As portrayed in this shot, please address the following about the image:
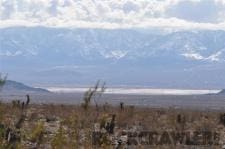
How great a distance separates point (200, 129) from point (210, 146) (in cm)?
636

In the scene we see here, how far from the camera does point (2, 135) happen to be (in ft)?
36.6

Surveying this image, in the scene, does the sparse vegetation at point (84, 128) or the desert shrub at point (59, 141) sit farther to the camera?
the sparse vegetation at point (84, 128)

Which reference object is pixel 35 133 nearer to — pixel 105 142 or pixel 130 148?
pixel 105 142

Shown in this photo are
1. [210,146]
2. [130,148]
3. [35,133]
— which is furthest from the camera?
[210,146]

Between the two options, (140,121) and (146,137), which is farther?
(140,121)

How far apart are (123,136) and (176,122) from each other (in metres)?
6.90

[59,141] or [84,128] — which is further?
[84,128]

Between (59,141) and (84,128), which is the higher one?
(84,128)

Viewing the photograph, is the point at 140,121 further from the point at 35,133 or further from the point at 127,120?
the point at 35,133

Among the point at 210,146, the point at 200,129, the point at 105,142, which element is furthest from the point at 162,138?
the point at 105,142

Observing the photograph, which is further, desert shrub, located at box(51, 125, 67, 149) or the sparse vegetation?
the sparse vegetation

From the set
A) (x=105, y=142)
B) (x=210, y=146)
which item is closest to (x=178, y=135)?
(x=210, y=146)

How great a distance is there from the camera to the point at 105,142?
11062 mm

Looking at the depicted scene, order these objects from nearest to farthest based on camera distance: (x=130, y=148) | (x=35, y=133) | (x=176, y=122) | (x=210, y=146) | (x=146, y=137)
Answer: (x=35, y=133), (x=130, y=148), (x=210, y=146), (x=146, y=137), (x=176, y=122)
